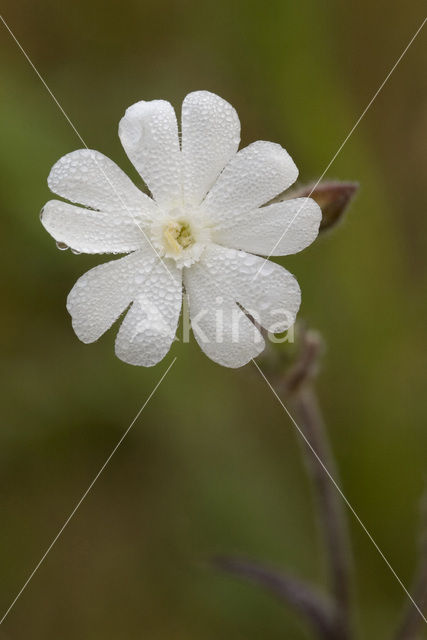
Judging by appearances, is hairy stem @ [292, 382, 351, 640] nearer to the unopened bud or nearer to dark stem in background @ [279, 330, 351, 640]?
dark stem in background @ [279, 330, 351, 640]

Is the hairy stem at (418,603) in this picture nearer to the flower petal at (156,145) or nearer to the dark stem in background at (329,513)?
the dark stem in background at (329,513)

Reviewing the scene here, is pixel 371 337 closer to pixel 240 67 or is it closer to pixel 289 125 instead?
pixel 289 125

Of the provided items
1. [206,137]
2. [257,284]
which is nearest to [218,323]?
[257,284]

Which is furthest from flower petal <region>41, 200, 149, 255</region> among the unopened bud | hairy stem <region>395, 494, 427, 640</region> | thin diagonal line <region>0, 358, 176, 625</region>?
thin diagonal line <region>0, 358, 176, 625</region>

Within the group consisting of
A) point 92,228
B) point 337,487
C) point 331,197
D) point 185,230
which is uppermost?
point 92,228

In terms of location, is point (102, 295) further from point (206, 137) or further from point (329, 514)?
point (329, 514)

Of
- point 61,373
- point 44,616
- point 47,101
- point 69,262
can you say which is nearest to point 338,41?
point 47,101
